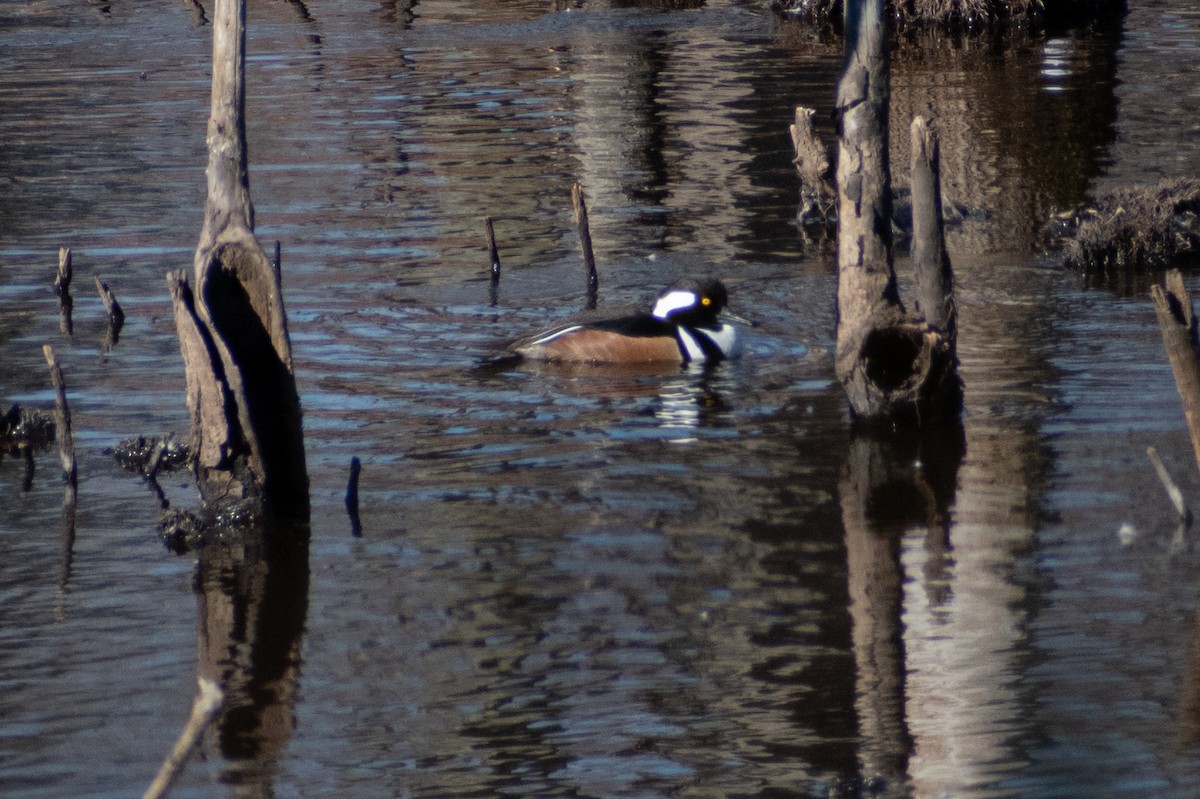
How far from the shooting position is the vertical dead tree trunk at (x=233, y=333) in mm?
7699

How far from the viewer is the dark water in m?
6.16

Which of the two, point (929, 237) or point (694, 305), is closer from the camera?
point (929, 237)

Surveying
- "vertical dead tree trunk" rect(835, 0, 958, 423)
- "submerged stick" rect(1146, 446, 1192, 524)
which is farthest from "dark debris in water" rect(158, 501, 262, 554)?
"submerged stick" rect(1146, 446, 1192, 524)

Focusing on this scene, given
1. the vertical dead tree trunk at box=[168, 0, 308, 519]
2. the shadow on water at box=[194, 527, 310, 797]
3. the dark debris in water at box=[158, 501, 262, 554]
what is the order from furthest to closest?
the dark debris in water at box=[158, 501, 262, 554] < the vertical dead tree trunk at box=[168, 0, 308, 519] < the shadow on water at box=[194, 527, 310, 797]

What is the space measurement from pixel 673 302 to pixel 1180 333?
5095 millimetres

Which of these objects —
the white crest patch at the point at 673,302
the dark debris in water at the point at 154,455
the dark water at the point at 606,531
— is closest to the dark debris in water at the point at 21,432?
the dark water at the point at 606,531

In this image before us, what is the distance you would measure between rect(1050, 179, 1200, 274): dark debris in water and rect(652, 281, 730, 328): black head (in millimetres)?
3728

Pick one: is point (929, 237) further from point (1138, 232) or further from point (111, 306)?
point (111, 306)

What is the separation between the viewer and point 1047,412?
33.0 feet

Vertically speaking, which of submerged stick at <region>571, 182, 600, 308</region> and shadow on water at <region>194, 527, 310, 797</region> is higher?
submerged stick at <region>571, 182, 600, 308</region>

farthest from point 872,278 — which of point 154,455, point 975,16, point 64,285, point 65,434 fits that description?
point 975,16

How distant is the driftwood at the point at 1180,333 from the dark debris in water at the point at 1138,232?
6.67 metres

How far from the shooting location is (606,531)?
842cm

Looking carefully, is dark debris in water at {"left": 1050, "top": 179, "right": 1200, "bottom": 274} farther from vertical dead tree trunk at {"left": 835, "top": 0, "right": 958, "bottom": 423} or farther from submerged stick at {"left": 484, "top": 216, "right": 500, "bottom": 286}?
submerged stick at {"left": 484, "top": 216, "right": 500, "bottom": 286}
